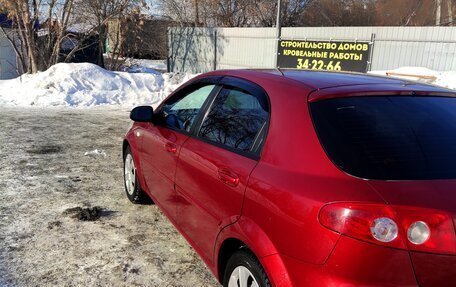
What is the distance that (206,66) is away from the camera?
2256 cm

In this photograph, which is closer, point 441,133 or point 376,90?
point 441,133

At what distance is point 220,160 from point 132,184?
2.47 metres

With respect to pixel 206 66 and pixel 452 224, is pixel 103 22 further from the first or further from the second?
pixel 452 224

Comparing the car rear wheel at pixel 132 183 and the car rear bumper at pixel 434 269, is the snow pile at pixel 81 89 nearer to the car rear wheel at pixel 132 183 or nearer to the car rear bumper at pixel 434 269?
the car rear wheel at pixel 132 183

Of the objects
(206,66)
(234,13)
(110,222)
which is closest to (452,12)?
(234,13)

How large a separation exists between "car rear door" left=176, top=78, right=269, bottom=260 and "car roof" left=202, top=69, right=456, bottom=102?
197 millimetres

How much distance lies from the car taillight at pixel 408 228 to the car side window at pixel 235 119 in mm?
908

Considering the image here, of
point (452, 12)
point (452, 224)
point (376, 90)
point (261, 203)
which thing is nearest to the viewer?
point (452, 224)

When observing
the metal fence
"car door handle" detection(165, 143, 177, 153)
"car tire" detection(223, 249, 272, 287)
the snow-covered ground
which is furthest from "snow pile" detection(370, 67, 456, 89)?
"car tire" detection(223, 249, 272, 287)

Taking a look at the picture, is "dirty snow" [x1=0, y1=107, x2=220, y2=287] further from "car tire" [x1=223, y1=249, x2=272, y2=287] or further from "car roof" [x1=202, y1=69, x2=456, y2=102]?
"car roof" [x1=202, y1=69, x2=456, y2=102]

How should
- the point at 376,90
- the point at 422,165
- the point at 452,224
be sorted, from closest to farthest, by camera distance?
the point at 452,224 < the point at 422,165 < the point at 376,90

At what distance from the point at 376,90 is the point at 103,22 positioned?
1708 centimetres

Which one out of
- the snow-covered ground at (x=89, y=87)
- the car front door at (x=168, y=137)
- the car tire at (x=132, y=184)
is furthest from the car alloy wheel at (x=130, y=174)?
the snow-covered ground at (x=89, y=87)

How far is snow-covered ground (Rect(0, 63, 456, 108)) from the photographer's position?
1306cm
